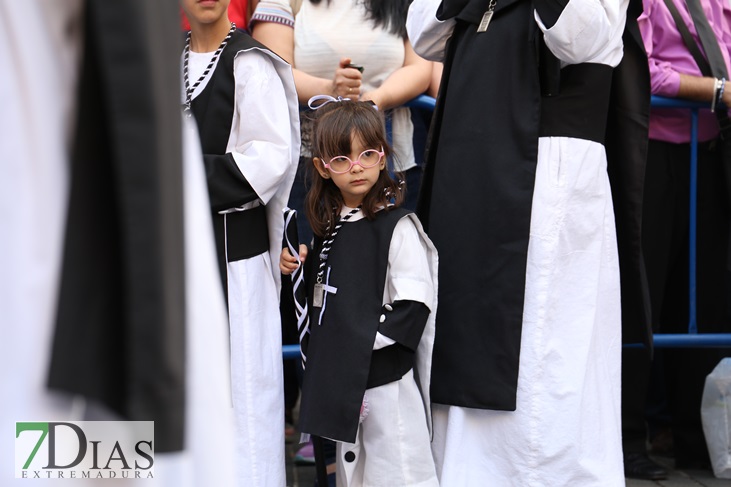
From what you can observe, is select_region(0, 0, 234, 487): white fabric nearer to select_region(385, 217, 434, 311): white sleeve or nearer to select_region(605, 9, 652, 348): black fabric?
select_region(385, 217, 434, 311): white sleeve

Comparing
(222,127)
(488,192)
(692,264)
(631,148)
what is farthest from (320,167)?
(692,264)

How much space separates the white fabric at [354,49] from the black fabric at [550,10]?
1.14 meters

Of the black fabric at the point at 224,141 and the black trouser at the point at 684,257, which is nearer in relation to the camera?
the black fabric at the point at 224,141

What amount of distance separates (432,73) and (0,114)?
3217mm

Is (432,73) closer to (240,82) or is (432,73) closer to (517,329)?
(240,82)

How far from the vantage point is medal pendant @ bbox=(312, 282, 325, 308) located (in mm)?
3430

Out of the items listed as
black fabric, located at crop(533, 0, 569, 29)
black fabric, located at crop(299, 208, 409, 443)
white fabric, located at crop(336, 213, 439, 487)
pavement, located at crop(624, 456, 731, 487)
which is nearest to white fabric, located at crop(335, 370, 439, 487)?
white fabric, located at crop(336, 213, 439, 487)

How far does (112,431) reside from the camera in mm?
1295

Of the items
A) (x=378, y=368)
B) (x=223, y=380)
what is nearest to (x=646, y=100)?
(x=378, y=368)

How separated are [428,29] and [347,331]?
1.13 m

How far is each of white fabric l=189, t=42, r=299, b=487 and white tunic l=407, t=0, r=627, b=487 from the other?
605mm

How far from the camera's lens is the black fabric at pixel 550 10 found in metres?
3.18

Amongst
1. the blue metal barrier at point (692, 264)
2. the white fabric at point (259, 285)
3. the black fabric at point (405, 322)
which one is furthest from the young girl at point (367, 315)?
the blue metal barrier at point (692, 264)

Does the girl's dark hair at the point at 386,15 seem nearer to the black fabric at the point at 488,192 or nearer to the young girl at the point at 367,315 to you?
the black fabric at the point at 488,192
